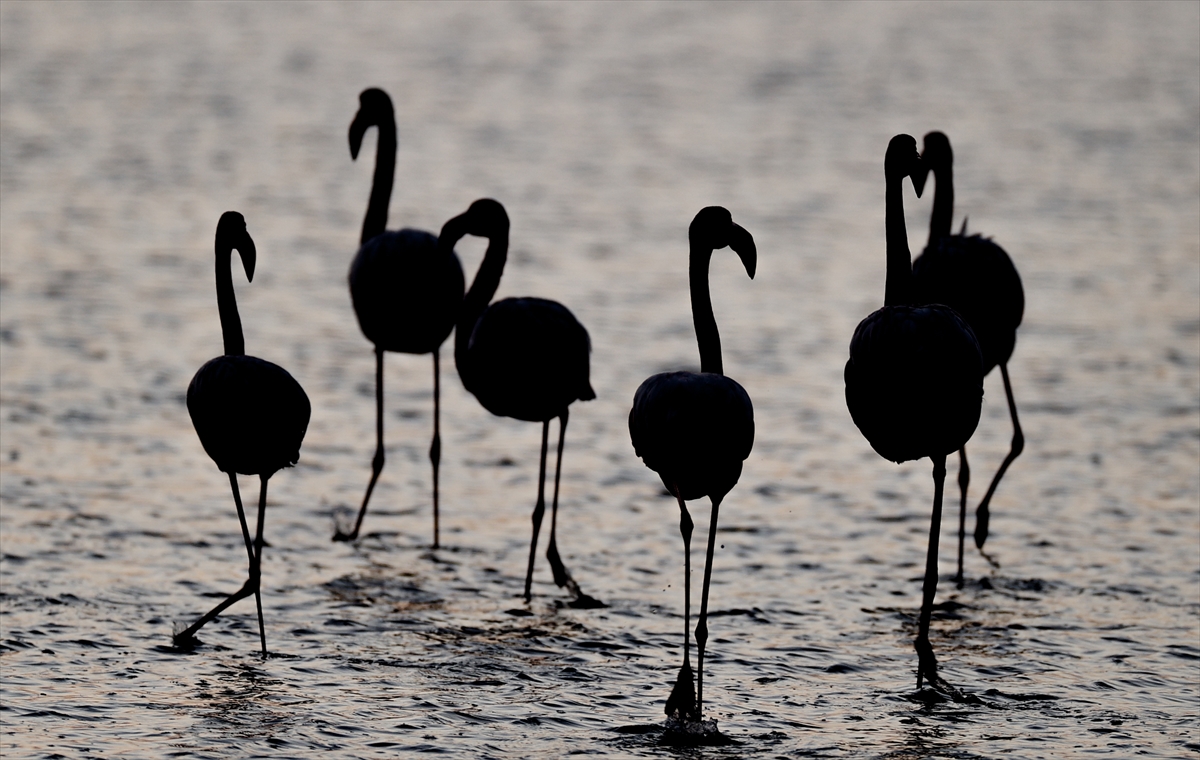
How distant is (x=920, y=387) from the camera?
747 cm

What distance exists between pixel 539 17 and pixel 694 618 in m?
27.8

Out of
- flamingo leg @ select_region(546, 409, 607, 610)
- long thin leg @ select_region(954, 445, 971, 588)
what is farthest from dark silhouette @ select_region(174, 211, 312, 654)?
long thin leg @ select_region(954, 445, 971, 588)

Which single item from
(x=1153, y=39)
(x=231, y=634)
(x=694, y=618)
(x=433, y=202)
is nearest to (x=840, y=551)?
(x=694, y=618)

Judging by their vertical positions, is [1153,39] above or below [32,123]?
above

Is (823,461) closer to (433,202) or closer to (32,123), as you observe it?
(433,202)

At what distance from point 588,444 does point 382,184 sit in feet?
7.05

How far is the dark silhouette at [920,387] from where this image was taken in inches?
294

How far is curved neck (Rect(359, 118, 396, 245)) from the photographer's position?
Answer: 10766 mm

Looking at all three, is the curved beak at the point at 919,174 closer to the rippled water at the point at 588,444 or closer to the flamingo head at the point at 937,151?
the flamingo head at the point at 937,151

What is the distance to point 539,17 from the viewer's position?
35.2 meters

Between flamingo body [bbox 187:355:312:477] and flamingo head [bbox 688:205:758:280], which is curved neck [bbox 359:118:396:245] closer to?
flamingo body [bbox 187:355:312:477]

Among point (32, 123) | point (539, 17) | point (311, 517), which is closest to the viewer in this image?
point (311, 517)

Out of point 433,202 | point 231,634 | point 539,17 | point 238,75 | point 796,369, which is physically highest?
point 539,17

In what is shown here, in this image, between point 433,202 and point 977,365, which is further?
point 433,202
